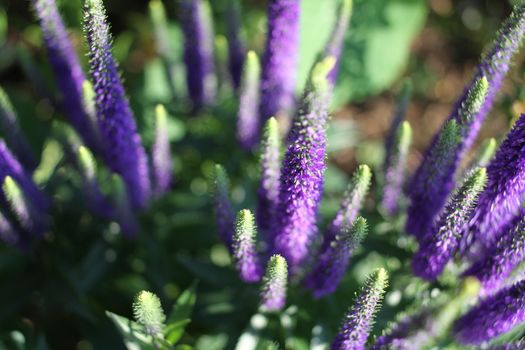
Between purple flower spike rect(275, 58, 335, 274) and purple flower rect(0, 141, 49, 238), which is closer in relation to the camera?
purple flower spike rect(275, 58, 335, 274)

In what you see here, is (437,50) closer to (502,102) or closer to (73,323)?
(502,102)

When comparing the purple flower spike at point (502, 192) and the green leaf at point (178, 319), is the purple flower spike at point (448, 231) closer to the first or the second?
the purple flower spike at point (502, 192)

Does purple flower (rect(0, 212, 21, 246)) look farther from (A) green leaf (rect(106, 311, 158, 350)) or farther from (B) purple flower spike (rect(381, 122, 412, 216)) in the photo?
(B) purple flower spike (rect(381, 122, 412, 216))

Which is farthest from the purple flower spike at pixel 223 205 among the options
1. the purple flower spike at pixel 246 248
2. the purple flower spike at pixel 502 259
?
the purple flower spike at pixel 502 259

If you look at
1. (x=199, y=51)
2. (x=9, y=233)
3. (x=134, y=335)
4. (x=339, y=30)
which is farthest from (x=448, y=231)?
(x=9, y=233)

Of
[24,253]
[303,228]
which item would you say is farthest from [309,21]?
[24,253]

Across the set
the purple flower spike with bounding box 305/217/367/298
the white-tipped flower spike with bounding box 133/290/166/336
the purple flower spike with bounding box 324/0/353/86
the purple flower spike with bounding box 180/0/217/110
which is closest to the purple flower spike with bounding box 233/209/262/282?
the purple flower spike with bounding box 305/217/367/298
